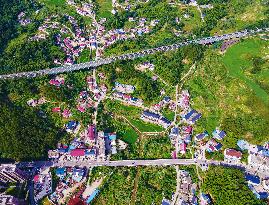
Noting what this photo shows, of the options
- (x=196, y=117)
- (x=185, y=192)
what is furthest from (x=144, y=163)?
(x=196, y=117)

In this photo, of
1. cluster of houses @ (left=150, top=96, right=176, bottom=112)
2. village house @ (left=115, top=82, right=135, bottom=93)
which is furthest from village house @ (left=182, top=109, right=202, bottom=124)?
village house @ (left=115, top=82, right=135, bottom=93)

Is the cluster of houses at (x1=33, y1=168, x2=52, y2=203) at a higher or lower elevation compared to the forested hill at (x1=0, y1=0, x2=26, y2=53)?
lower

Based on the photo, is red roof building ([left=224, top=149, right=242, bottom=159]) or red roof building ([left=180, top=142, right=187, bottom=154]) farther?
red roof building ([left=180, top=142, right=187, bottom=154])

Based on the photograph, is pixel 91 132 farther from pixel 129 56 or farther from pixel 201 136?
pixel 129 56

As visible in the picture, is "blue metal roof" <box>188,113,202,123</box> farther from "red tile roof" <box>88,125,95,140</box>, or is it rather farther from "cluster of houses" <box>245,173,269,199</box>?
"red tile roof" <box>88,125,95,140</box>

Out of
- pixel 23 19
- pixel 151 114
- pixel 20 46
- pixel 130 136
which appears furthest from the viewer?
pixel 23 19

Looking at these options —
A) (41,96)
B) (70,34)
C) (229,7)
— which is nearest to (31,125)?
(41,96)

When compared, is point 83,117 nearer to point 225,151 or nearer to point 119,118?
point 119,118
